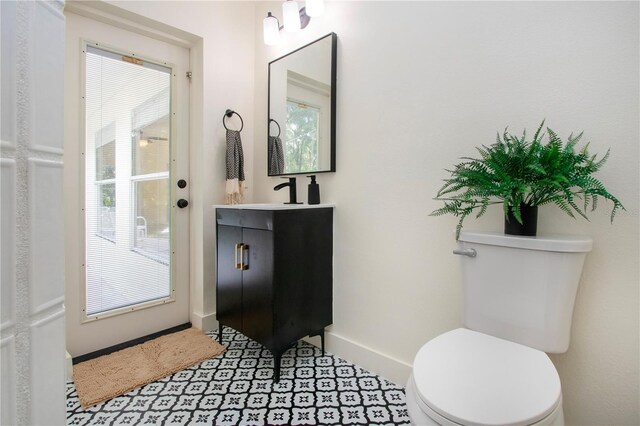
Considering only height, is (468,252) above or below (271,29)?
below

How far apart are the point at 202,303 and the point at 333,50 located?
1.81m

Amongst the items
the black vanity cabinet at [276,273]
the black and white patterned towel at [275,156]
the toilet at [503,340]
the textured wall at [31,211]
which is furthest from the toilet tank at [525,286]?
the black and white patterned towel at [275,156]

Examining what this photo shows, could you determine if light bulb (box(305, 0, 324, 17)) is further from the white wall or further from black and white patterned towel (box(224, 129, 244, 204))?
black and white patterned towel (box(224, 129, 244, 204))

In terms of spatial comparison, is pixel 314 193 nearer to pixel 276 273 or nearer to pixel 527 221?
pixel 276 273

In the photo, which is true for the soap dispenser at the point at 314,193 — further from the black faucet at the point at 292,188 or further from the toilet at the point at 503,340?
the toilet at the point at 503,340

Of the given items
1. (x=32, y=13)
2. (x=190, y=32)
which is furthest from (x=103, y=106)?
(x=32, y=13)

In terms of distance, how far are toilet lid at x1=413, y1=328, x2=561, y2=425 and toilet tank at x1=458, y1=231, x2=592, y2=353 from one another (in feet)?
0.26

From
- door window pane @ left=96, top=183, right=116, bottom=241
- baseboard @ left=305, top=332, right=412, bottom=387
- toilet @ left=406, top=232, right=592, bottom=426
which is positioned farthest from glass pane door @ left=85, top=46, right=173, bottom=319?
toilet @ left=406, top=232, right=592, bottom=426

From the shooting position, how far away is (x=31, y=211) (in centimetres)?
32

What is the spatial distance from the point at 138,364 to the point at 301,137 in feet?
5.21

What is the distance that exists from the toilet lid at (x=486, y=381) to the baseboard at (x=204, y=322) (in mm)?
1627

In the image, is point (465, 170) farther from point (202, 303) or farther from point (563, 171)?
point (202, 303)

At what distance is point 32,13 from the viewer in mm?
322

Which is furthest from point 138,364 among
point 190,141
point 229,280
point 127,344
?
point 190,141
